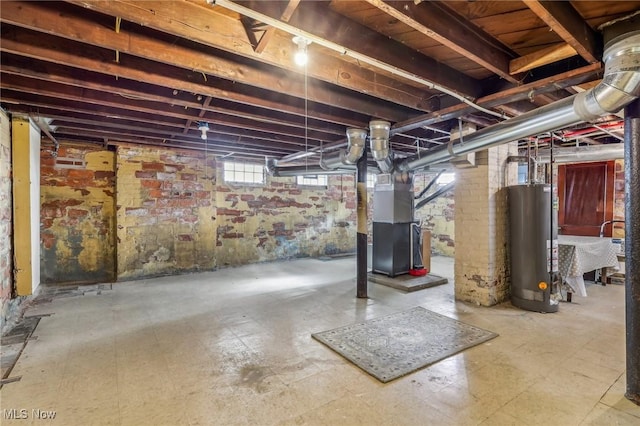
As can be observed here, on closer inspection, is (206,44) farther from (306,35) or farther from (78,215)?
(78,215)

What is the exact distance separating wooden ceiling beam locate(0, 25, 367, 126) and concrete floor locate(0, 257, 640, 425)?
2085mm

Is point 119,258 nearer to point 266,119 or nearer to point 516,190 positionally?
point 266,119

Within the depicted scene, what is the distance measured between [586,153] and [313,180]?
481cm

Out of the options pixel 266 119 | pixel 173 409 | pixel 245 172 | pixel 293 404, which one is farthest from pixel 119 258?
pixel 293 404

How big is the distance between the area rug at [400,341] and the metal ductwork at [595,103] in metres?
1.74

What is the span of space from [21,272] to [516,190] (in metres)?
5.68

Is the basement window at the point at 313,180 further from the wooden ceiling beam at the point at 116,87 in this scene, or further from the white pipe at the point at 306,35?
the white pipe at the point at 306,35

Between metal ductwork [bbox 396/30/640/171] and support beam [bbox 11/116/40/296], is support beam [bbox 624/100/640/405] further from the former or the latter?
support beam [bbox 11/116/40/296]

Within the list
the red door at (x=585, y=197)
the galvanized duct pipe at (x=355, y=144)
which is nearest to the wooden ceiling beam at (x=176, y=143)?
the galvanized duct pipe at (x=355, y=144)

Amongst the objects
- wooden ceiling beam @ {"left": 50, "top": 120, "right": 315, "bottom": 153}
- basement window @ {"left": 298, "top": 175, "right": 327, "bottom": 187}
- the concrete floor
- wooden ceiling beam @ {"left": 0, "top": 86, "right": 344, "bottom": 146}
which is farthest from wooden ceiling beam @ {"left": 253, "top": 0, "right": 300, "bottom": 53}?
basement window @ {"left": 298, "top": 175, "right": 327, "bottom": 187}

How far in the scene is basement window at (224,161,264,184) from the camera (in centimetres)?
605

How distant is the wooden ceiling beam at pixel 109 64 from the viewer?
1.86 meters

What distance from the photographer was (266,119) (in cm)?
325

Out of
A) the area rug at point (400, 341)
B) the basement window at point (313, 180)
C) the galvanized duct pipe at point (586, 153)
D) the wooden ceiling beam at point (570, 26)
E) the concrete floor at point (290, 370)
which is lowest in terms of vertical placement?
the concrete floor at point (290, 370)
